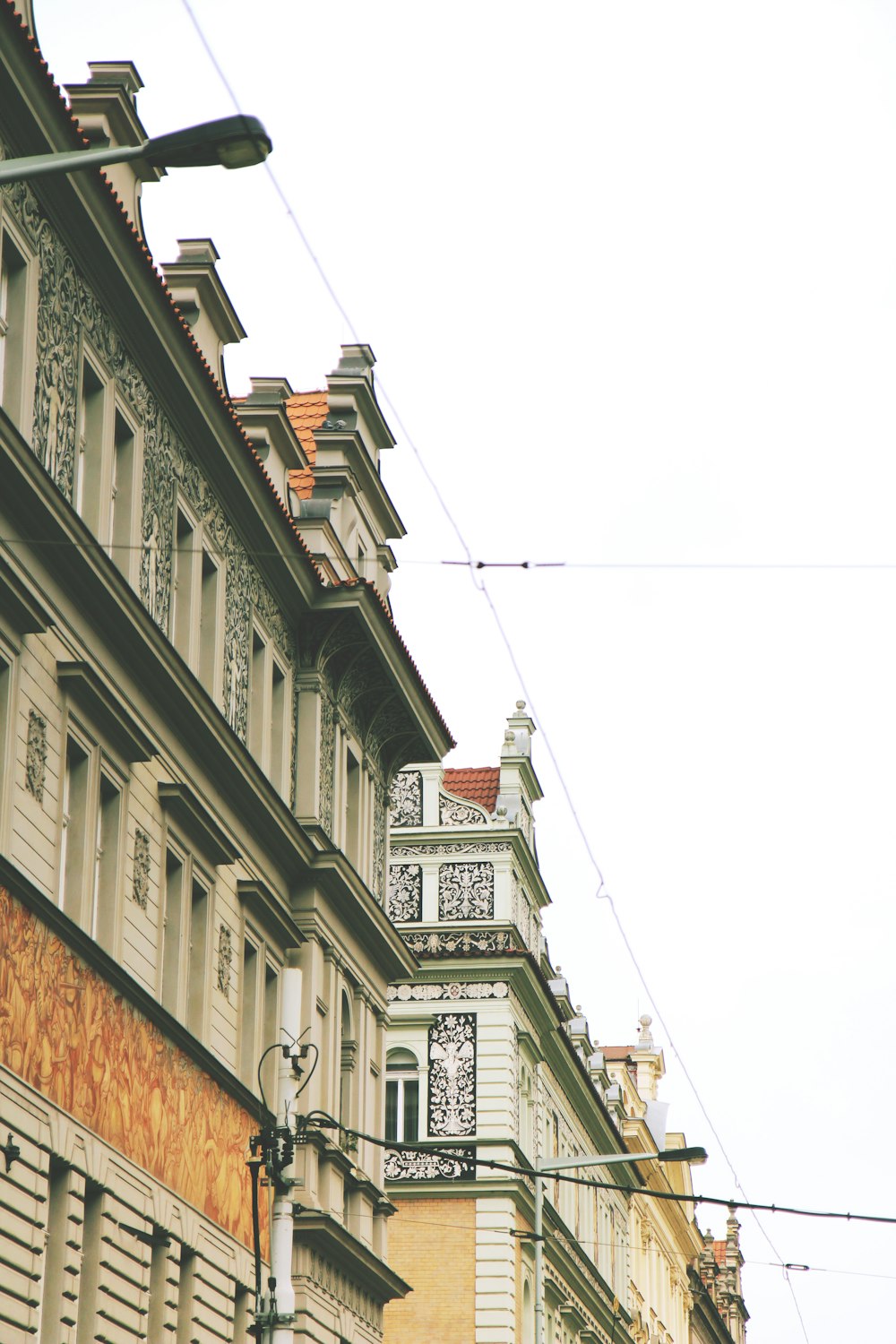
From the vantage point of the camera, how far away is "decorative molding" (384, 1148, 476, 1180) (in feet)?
134

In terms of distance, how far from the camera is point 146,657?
21.7 meters

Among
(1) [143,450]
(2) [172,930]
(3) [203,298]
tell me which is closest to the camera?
(1) [143,450]

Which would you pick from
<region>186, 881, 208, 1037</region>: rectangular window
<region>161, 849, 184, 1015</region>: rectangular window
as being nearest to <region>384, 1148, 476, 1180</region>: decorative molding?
<region>186, 881, 208, 1037</region>: rectangular window

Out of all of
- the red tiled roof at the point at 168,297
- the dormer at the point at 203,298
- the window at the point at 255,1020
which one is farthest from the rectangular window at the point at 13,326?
the window at the point at 255,1020

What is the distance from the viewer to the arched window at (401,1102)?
41281mm

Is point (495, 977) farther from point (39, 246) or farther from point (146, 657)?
point (39, 246)

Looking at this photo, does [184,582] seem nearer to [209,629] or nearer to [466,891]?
[209,629]

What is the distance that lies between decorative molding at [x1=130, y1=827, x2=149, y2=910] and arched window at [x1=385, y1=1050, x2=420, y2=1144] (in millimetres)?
19817

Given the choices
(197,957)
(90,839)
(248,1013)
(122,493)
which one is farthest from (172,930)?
(122,493)

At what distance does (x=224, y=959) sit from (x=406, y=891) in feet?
60.0

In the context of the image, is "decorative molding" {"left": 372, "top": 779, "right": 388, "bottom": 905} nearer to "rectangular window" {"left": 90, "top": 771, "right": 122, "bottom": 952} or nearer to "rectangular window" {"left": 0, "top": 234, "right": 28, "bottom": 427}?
"rectangular window" {"left": 90, "top": 771, "right": 122, "bottom": 952}

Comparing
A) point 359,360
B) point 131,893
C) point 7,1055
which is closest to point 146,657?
point 131,893

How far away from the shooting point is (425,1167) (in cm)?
4112

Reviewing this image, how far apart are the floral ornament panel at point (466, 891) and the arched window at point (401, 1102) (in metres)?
3.02
